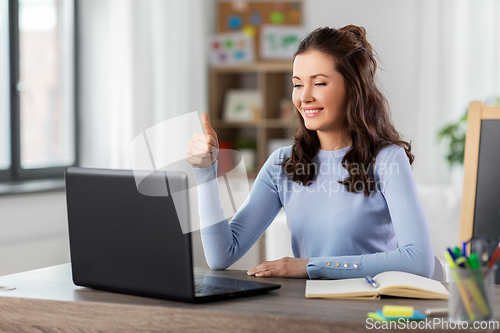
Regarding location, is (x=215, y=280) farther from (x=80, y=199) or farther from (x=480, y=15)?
(x=480, y=15)

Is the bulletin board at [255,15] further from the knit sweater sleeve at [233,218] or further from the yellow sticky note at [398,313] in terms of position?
the yellow sticky note at [398,313]

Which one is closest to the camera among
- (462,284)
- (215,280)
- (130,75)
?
(462,284)

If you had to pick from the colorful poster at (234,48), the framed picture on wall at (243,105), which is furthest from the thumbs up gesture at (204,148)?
the colorful poster at (234,48)

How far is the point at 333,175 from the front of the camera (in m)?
1.56

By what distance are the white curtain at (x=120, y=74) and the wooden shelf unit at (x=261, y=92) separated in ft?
2.59

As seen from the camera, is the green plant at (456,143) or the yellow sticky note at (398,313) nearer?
the yellow sticky note at (398,313)

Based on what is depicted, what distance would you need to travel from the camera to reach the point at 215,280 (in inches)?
49.3

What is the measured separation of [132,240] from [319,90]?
0.68 m

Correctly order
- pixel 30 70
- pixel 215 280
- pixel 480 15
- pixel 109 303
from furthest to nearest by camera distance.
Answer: pixel 480 15
pixel 30 70
pixel 215 280
pixel 109 303

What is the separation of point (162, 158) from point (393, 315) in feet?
1.95

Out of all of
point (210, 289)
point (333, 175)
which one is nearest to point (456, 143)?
point (333, 175)

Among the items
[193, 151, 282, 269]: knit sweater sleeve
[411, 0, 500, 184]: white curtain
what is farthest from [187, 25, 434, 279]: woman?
[411, 0, 500, 184]: white curtain

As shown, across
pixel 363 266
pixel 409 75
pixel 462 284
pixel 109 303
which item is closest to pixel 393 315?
pixel 462 284

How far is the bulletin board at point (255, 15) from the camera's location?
14.3 feet
